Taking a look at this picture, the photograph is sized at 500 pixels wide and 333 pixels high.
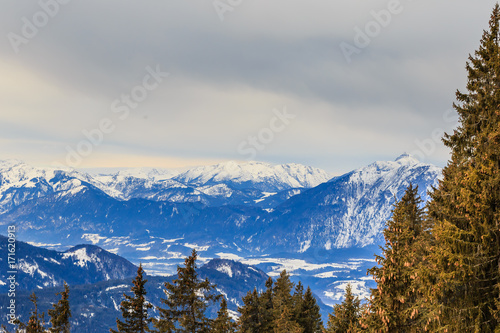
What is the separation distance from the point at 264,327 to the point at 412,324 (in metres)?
29.5

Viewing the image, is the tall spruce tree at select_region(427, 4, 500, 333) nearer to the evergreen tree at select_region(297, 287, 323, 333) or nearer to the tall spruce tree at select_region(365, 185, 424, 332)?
the tall spruce tree at select_region(365, 185, 424, 332)

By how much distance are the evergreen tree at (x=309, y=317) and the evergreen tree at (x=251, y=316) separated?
5124mm

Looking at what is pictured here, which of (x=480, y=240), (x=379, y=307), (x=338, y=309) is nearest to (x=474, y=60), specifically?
(x=480, y=240)

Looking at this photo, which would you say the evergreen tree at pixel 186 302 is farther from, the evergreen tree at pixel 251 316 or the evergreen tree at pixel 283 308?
the evergreen tree at pixel 251 316

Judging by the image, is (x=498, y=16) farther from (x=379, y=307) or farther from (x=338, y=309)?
(x=338, y=309)

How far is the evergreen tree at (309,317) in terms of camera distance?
157 feet

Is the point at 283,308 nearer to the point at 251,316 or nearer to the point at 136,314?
the point at 251,316

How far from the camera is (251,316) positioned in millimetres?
45062

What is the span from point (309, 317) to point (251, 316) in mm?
7526

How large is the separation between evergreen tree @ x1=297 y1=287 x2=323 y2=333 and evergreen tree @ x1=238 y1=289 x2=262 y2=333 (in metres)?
5.12

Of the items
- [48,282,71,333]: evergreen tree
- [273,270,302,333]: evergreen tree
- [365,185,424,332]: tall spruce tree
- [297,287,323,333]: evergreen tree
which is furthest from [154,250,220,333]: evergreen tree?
[297,287,323,333]: evergreen tree

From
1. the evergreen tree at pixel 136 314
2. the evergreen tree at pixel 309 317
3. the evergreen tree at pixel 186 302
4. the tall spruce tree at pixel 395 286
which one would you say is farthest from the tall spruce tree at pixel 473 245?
the evergreen tree at pixel 309 317

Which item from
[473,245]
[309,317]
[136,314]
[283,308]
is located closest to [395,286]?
[473,245]

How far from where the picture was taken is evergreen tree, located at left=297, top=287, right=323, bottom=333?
47.8 m
